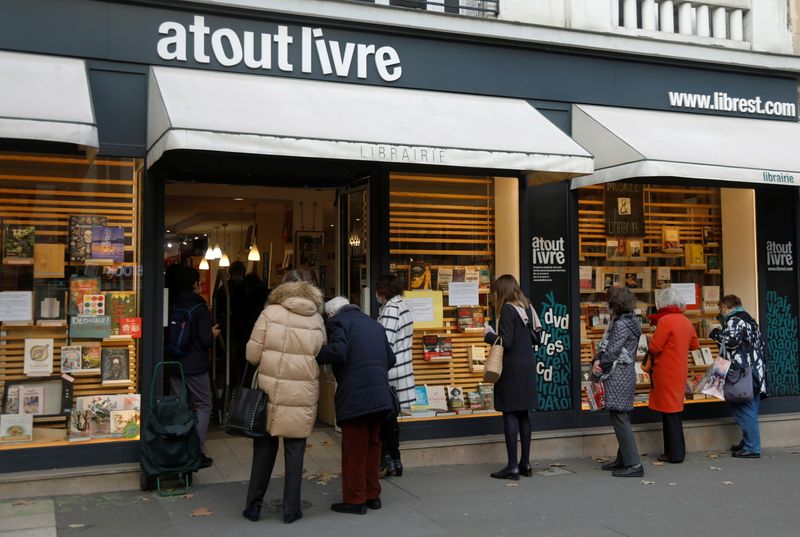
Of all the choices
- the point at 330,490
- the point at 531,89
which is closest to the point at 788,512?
the point at 330,490

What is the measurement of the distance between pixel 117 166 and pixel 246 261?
22.1ft

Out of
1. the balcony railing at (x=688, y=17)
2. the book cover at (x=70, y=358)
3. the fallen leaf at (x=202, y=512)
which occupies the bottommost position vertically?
the fallen leaf at (x=202, y=512)

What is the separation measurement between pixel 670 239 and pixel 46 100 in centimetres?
696

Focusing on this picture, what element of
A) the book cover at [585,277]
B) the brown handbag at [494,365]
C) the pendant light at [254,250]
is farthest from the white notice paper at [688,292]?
the pendant light at [254,250]

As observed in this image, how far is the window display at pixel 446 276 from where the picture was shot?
27.6 ft

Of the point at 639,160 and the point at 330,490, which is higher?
the point at 639,160

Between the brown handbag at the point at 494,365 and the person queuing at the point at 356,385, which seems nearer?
the person queuing at the point at 356,385

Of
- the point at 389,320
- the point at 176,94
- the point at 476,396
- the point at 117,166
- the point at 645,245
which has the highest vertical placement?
the point at 176,94

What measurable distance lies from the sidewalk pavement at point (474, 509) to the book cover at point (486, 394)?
882 millimetres

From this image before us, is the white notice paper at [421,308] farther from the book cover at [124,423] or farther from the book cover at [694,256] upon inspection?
the book cover at [694,256]

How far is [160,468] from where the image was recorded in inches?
258

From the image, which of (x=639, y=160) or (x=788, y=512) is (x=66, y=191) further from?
(x=788, y=512)

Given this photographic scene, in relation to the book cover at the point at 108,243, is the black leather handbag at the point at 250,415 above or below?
below

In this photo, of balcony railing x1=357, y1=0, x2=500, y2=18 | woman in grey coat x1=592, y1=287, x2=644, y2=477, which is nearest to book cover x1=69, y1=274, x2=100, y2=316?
balcony railing x1=357, y1=0, x2=500, y2=18
